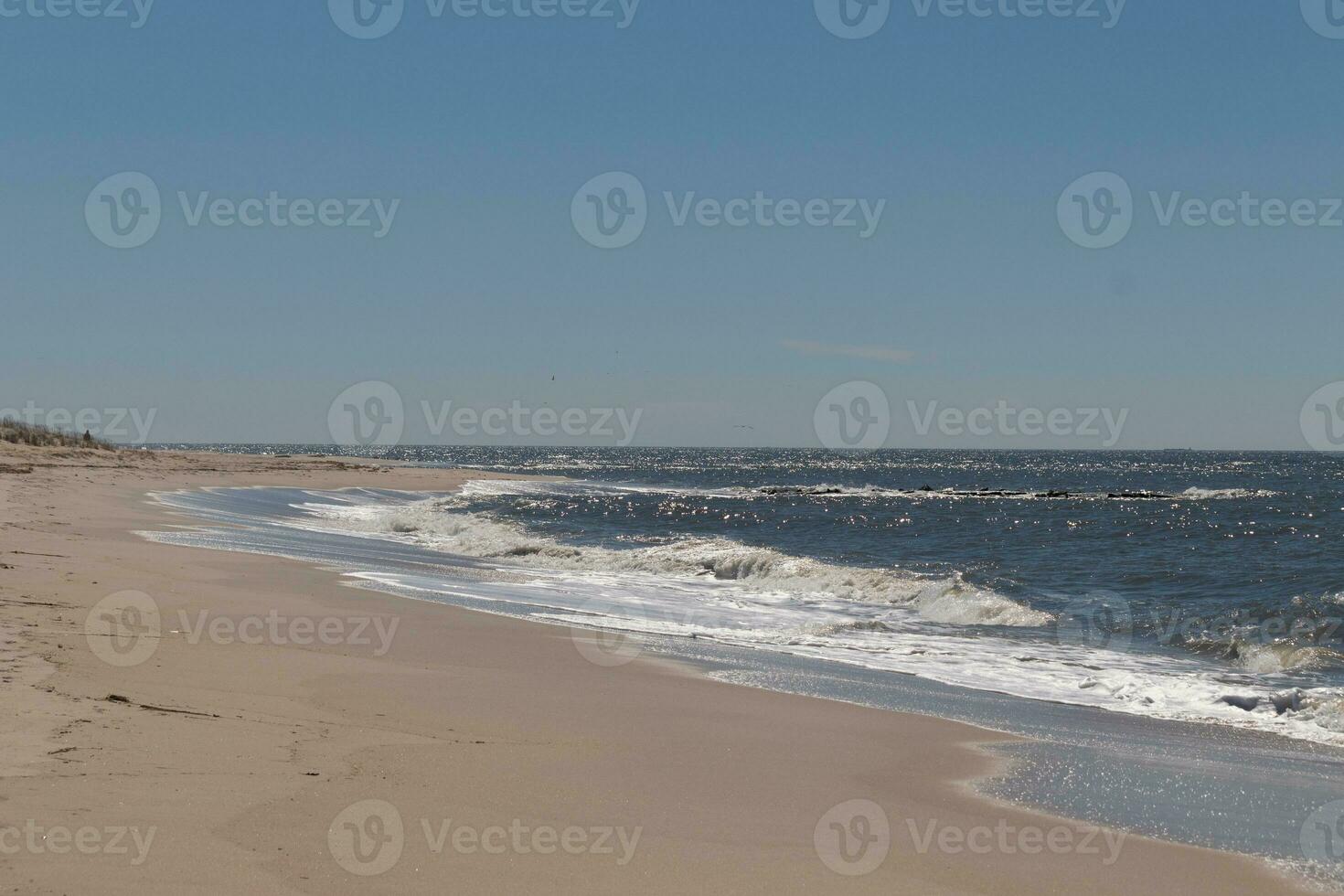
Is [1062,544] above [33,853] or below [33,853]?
above

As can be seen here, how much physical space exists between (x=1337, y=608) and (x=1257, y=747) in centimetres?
955

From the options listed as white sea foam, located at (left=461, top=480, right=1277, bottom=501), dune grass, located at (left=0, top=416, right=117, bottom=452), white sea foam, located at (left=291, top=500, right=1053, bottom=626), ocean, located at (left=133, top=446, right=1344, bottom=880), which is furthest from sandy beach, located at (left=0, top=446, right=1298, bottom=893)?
dune grass, located at (left=0, top=416, right=117, bottom=452)

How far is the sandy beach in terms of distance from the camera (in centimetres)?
486

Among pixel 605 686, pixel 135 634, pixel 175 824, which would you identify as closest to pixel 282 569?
pixel 135 634

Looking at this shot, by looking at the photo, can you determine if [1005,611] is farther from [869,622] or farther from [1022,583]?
[1022,583]

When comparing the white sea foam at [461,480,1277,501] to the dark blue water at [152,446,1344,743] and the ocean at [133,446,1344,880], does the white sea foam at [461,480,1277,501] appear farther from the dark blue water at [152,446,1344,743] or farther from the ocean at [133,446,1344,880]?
the ocean at [133,446,1344,880]

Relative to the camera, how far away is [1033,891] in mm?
5156

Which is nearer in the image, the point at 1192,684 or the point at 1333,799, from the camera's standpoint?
the point at 1333,799

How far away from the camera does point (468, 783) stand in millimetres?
6211

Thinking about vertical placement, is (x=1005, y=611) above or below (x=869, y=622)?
above

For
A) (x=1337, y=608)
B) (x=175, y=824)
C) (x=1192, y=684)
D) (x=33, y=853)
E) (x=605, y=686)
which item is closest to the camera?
(x=33, y=853)

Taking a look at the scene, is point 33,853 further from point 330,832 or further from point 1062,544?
point 1062,544

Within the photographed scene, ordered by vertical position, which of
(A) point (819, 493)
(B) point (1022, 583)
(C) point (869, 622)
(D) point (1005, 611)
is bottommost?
(C) point (869, 622)

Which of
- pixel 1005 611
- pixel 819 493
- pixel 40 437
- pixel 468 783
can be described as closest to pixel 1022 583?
pixel 1005 611
